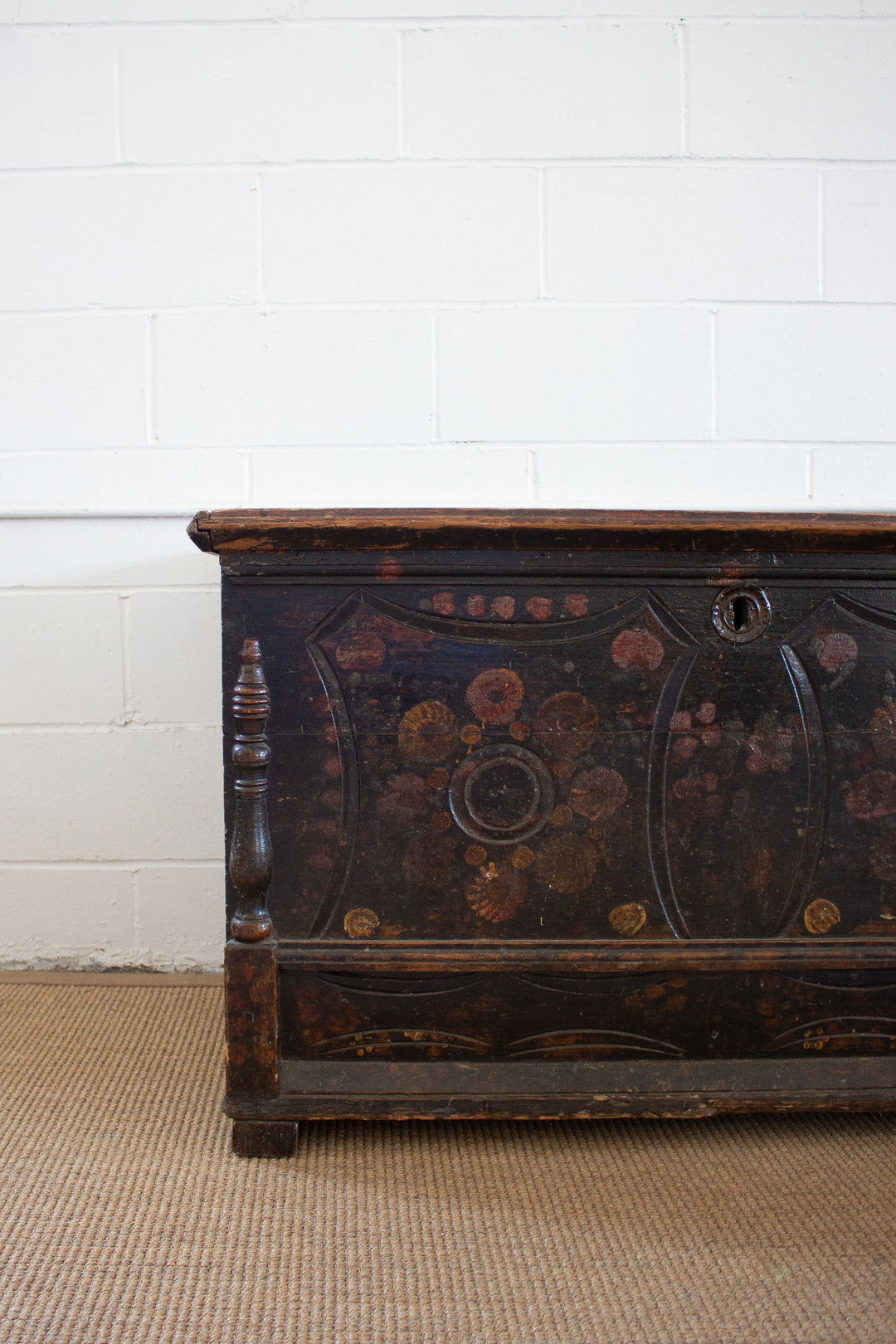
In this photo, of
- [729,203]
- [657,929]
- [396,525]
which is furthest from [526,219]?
[657,929]

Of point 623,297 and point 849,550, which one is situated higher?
point 623,297

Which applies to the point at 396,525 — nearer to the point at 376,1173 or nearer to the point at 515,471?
the point at 515,471

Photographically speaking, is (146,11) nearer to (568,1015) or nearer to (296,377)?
(296,377)

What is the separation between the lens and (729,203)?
1.58 metres

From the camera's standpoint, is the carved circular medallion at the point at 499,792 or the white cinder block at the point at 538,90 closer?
the carved circular medallion at the point at 499,792

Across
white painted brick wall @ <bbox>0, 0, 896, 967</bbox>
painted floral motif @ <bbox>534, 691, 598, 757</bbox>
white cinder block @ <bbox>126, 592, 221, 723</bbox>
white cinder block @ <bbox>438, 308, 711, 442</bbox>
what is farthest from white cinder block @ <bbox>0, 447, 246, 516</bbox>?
painted floral motif @ <bbox>534, 691, 598, 757</bbox>

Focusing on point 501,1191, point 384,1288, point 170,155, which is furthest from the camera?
point 170,155

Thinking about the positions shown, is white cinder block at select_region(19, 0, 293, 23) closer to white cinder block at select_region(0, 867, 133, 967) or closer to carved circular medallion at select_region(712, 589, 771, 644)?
carved circular medallion at select_region(712, 589, 771, 644)

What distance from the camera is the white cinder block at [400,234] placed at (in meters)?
1.56

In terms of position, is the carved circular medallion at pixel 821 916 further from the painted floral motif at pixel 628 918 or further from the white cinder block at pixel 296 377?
the white cinder block at pixel 296 377

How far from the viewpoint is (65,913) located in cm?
167

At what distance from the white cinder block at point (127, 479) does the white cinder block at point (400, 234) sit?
0.35m

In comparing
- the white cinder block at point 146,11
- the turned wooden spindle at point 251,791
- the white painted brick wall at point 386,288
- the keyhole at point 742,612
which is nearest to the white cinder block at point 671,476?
the white painted brick wall at point 386,288

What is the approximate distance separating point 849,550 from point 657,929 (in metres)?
0.59
